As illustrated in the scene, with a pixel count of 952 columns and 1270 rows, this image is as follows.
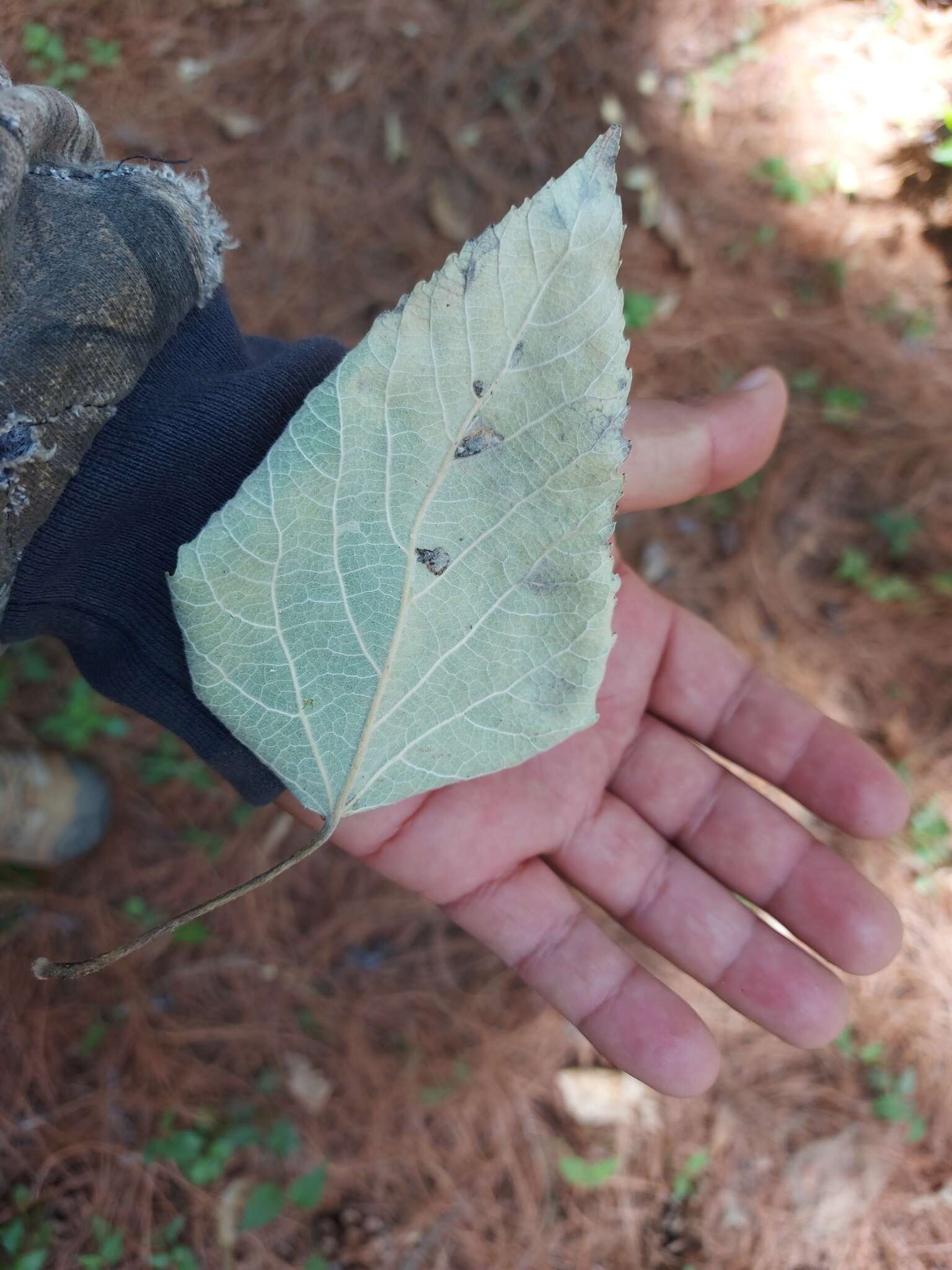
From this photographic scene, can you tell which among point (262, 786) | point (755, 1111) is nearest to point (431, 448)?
point (262, 786)

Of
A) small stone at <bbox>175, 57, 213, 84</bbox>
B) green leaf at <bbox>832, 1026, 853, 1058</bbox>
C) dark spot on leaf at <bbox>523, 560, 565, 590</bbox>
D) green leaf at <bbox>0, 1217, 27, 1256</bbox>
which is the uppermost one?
small stone at <bbox>175, 57, 213, 84</bbox>

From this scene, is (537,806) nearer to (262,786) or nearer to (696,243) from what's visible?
(262,786)

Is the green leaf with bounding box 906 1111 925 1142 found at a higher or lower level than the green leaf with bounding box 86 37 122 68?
lower

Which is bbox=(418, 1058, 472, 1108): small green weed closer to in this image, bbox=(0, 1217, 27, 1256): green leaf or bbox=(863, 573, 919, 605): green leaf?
bbox=(0, 1217, 27, 1256): green leaf

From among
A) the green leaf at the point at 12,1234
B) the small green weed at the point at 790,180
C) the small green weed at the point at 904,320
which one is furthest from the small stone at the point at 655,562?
the green leaf at the point at 12,1234

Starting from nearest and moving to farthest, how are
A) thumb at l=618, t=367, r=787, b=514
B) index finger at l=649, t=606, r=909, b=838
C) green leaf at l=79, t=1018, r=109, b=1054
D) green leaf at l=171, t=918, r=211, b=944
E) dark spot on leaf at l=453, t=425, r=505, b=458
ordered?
dark spot on leaf at l=453, t=425, r=505, b=458 → thumb at l=618, t=367, r=787, b=514 → index finger at l=649, t=606, r=909, b=838 → green leaf at l=79, t=1018, r=109, b=1054 → green leaf at l=171, t=918, r=211, b=944

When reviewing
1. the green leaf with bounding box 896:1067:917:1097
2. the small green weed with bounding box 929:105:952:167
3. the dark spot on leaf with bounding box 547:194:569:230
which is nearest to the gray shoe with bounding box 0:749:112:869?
the dark spot on leaf with bounding box 547:194:569:230
